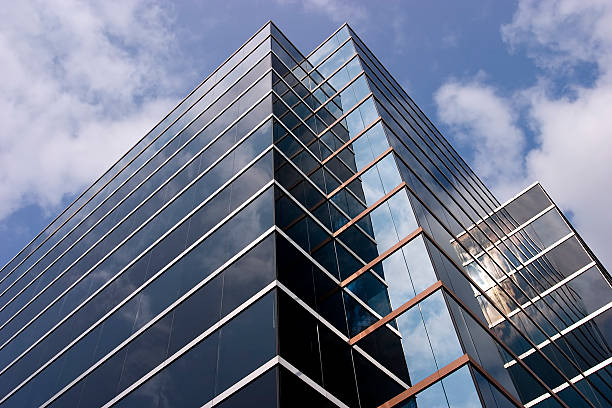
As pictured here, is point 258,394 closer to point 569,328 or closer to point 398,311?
point 398,311

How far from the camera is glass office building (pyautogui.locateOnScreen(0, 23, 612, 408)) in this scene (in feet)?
41.5

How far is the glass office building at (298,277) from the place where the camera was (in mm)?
12648

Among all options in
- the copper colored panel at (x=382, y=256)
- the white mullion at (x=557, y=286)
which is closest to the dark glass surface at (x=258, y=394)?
the copper colored panel at (x=382, y=256)

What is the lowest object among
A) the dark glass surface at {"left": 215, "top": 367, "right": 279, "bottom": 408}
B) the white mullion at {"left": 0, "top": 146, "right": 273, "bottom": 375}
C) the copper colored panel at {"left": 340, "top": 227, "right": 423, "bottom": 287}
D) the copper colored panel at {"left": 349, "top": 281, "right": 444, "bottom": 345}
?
the dark glass surface at {"left": 215, "top": 367, "right": 279, "bottom": 408}

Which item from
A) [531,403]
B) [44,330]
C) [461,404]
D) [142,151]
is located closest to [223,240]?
[461,404]

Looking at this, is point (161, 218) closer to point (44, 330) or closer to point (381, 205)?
point (44, 330)

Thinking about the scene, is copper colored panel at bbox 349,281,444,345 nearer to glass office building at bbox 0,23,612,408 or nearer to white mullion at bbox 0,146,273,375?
glass office building at bbox 0,23,612,408

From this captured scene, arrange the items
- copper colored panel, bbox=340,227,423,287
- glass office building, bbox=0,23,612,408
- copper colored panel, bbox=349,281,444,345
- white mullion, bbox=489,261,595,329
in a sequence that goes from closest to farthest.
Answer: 1. glass office building, bbox=0,23,612,408
2. copper colored panel, bbox=349,281,444,345
3. copper colored panel, bbox=340,227,423,287
4. white mullion, bbox=489,261,595,329

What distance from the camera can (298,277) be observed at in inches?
556

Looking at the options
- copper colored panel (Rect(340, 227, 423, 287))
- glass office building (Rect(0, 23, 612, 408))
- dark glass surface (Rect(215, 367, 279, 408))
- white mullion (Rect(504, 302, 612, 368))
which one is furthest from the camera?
white mullion (Rect(504, 302, 612, 368))

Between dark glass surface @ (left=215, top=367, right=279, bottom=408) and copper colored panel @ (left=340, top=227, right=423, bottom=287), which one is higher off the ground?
copper colored panel @ (left=340, top=227, right=423, bottom=287)

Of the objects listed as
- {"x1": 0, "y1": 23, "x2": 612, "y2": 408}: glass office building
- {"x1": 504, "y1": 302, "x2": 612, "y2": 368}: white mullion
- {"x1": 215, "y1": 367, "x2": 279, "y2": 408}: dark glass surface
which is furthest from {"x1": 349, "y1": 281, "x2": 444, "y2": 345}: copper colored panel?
{"x1": 504, "y1": 302, "x2": 612, "y2": 368}: white mullion

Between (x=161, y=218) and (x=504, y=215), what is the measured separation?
25.5 metres

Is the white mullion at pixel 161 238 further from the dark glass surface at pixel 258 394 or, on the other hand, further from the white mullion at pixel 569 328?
the white mullion at pixel 569 328
